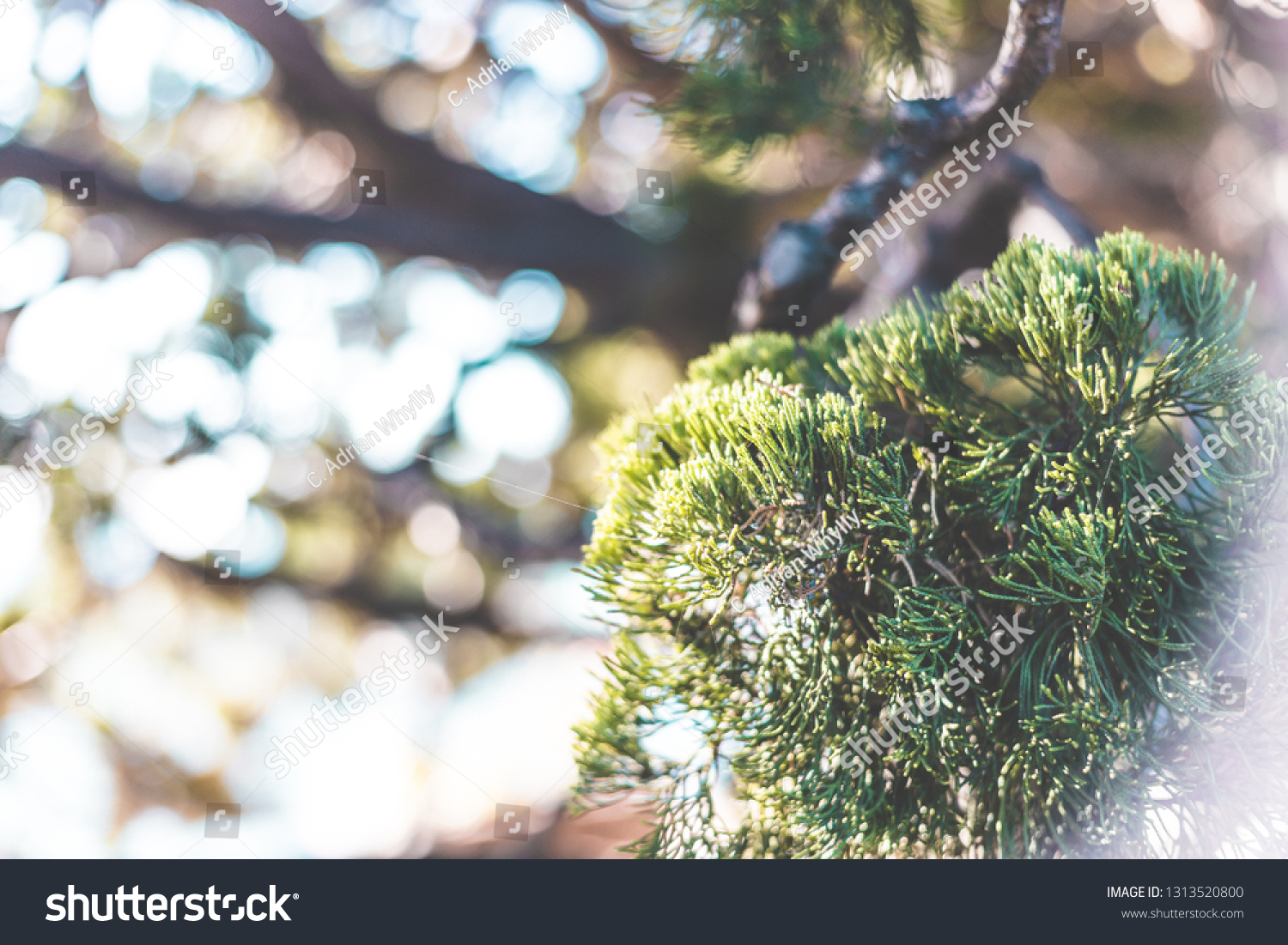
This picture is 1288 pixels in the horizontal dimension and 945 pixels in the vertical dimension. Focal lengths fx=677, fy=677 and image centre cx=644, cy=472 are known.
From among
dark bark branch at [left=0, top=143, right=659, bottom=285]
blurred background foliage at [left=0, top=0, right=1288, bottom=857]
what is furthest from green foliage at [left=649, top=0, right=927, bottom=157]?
dark bark branch at [left=0, top=143, right=659, bottom=285]

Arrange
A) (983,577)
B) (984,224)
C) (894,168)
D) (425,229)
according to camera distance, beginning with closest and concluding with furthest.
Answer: (983,577) < (894,168) < (984,224) < (425,229)

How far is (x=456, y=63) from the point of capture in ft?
3.38

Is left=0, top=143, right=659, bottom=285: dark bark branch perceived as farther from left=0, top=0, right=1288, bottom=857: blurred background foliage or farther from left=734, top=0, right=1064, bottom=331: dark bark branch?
left=734, top=0, right=1064, bottom=331: dark bark branch

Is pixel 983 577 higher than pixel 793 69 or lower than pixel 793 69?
lower

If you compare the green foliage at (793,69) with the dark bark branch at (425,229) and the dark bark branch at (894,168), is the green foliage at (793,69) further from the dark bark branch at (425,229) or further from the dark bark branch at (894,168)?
the dark bark branch at (425,229)

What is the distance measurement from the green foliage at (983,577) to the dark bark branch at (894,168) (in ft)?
0.35

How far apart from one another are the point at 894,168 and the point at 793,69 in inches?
4.3

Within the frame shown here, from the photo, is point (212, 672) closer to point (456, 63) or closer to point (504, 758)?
point (504, 758)

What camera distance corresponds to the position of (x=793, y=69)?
44cm

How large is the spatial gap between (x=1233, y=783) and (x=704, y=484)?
221 mm

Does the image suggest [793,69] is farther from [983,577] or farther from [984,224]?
[983,577]

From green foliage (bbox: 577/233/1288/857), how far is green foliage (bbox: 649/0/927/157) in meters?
0.21

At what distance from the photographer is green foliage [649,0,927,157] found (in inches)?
16.9

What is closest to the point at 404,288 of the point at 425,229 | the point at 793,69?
the point at 425,229
